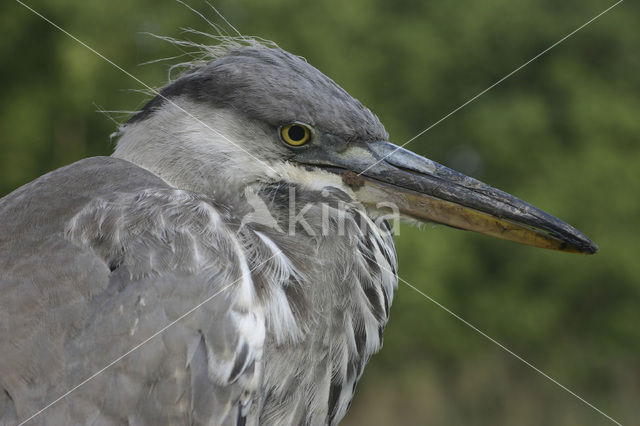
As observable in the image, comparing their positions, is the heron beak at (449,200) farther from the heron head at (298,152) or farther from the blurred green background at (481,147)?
the blurred green background at (481,147)

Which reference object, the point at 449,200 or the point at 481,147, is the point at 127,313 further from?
the point at 481,147

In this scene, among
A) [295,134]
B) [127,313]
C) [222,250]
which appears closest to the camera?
[127,313]

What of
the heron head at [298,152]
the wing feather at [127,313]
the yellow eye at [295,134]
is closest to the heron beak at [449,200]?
the heron head at [298,152]

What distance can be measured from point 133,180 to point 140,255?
1.28ft

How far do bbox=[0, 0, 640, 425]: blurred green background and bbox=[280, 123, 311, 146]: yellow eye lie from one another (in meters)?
6.46

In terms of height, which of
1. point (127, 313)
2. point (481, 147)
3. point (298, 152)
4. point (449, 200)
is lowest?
point (127, 313)

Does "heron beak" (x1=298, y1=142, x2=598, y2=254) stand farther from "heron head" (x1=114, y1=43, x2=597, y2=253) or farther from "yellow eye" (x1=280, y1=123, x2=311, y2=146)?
"yellow eye" (x1=280, y1=123, x2=311, y2=146)

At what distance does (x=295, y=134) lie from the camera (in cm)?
254

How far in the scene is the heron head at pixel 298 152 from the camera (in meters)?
2.50

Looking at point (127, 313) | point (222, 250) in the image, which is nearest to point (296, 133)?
point (222, 250)

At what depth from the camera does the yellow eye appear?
2.53 metres

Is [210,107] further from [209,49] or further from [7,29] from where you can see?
[7,29]

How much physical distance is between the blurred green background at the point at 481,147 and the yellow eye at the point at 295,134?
646 cm

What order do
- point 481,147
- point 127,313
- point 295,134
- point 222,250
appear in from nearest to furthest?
1. point 127,313
2. point 222,250
3. point 295,134
4. point 481,147
